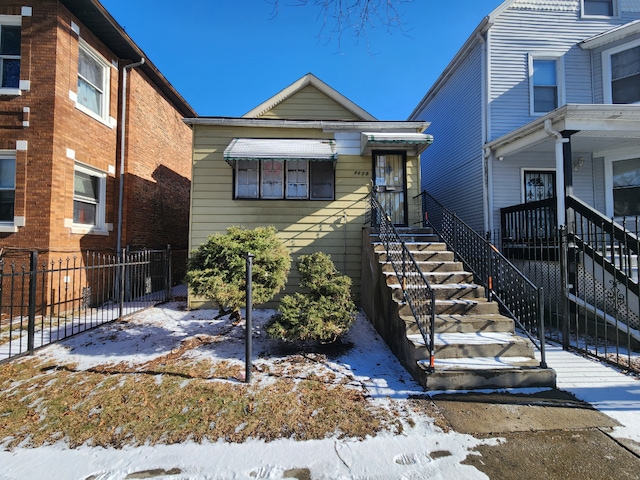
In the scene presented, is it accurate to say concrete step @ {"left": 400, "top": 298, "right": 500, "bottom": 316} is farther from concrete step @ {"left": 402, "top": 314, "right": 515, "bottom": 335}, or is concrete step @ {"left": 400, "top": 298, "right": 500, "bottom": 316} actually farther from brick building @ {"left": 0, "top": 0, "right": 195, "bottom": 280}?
brick building @ {"left": 0, "top": 0, "right": 195, "bottom": 280}

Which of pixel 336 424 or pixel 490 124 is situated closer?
pixel 336 424

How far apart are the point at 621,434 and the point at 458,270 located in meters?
3.44

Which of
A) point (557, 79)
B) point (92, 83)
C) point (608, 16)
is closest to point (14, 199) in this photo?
point (92, 83)

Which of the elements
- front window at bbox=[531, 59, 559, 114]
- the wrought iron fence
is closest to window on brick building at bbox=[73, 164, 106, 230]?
the wrought iron fence

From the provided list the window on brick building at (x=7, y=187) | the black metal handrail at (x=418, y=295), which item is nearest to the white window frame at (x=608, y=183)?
the black metal handrail at (x=418, y=295)

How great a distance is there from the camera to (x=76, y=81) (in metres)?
7.60

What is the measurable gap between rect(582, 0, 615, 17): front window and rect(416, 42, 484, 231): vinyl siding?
11.9 ft

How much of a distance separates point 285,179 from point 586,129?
703 cm

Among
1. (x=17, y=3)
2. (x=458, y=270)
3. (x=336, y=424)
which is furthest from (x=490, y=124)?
(x=17, y=3)

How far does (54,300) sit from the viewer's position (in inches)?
270

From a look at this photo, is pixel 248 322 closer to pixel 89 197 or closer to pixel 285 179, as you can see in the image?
pixel 285 179

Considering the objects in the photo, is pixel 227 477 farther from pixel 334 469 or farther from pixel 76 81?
pixel 76 81

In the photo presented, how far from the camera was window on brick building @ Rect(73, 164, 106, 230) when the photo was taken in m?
7.83

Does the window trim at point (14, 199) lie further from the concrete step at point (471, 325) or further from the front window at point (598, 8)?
the front window at point (598, 8)
